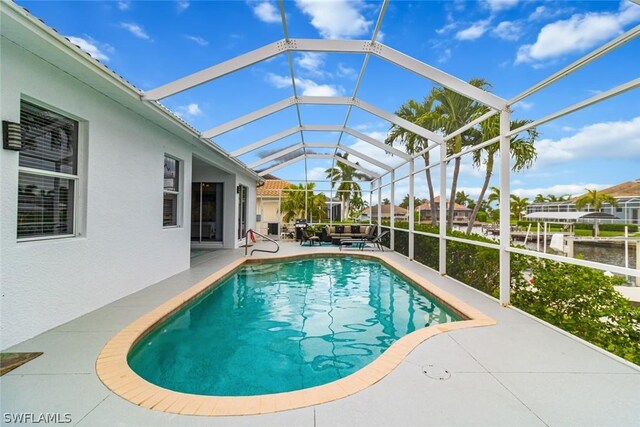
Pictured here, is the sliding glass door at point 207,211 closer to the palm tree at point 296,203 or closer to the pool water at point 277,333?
the pool water at point 277,333

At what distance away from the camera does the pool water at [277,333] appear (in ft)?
10.4

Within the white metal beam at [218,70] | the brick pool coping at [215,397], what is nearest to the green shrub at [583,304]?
the brick pool coping at [215,397]

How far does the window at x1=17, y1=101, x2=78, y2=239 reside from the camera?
3.52 m

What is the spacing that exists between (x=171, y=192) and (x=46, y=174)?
11.1 feet

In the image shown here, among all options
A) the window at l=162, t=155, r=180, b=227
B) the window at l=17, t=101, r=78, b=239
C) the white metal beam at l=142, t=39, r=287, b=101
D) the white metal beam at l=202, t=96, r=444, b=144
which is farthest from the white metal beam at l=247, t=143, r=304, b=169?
the window at l=17, t=101, r=78, b=239

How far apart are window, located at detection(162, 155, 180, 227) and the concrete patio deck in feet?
11.9

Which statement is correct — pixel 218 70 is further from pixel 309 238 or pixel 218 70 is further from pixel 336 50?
pixel 309 238

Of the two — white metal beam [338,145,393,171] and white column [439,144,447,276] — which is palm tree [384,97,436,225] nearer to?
white metal beam [338,145,393,171]

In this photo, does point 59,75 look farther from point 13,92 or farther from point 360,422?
point 360,422

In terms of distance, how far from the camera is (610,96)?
325 centimetres

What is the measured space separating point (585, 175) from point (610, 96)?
3.24 m

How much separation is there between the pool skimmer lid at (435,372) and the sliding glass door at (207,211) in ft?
35.8

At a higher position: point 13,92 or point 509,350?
point 13,92

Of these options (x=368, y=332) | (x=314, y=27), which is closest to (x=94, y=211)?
(x=368, y=332)
